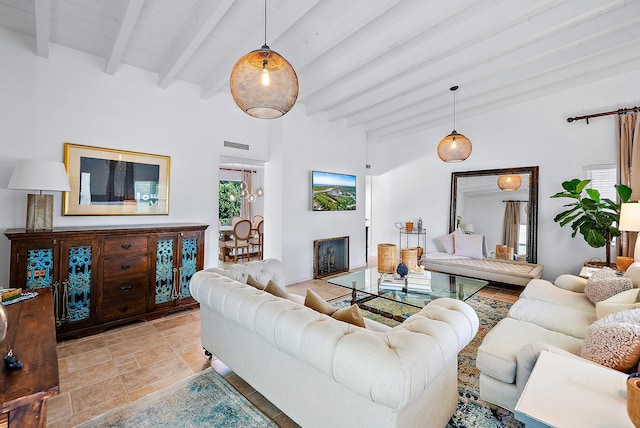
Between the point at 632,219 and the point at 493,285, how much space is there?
2359 mm

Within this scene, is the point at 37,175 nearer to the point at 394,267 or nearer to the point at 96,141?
the point at 96,141

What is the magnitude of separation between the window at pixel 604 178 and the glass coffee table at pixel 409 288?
2.80 m

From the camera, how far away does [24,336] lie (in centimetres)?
130

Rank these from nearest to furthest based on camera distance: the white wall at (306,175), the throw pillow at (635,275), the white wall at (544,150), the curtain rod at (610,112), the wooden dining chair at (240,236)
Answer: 1. the throw pillow at (635,275)
2. the curtain rod at (610,112)
3. the white wall at (544,150)
4. the white wall at (306,175)
5. the wooden dining chair at (240,236)

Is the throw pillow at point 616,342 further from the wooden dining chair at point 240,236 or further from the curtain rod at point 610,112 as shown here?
the wooden dining chair at point 240,236

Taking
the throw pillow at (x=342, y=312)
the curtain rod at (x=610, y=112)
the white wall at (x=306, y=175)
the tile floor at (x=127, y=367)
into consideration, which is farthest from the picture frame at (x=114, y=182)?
the curtain rod at (x=610, y=112)

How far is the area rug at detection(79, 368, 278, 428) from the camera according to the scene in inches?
69.4

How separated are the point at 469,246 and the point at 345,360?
5120 mm

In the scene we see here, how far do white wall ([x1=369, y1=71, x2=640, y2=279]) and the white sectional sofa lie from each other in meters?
2.18

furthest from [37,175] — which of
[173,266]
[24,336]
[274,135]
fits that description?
[274,135]

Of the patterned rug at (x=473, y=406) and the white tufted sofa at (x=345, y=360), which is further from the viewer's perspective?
the patterned rug at (x=473, y=406)

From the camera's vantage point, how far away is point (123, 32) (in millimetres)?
2668

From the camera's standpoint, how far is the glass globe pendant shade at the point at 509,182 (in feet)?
16.8

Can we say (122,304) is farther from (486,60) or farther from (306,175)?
(486,60)
